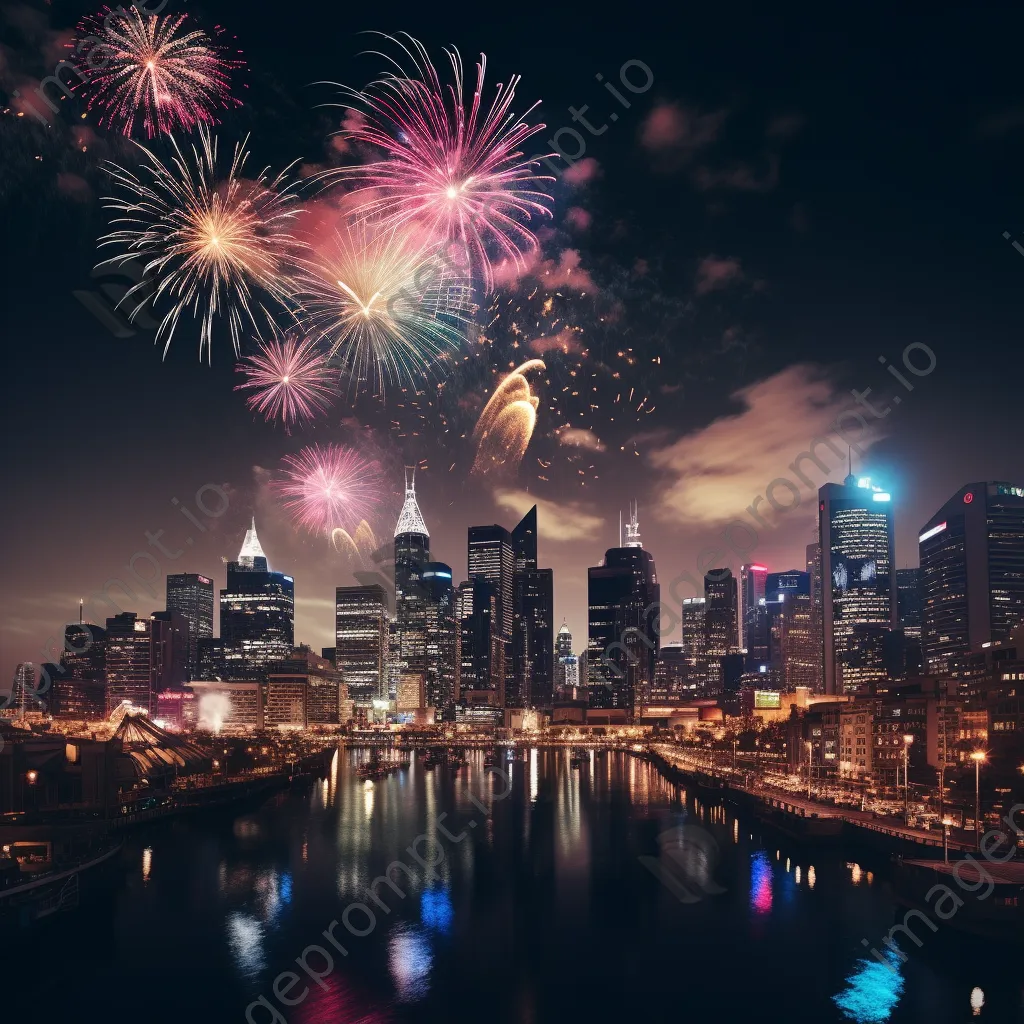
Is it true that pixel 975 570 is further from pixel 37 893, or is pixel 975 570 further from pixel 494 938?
pixel 37 893

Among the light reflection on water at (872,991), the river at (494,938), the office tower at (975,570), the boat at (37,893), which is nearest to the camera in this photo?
the light reflection on water at (872,991)

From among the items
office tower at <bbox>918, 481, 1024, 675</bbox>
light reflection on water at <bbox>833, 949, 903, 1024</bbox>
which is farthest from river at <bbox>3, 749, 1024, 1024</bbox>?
office tower at <bbox>918, 481, 1024, 675</bbox>

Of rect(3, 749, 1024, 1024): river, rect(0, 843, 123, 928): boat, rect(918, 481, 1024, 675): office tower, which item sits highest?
rect(918, 481, 1024, 675): office tower

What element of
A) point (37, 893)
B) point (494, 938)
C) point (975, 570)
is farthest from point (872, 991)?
point (975, 570)

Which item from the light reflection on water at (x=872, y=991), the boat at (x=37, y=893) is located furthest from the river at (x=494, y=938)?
the boat at (x=37, y=893)

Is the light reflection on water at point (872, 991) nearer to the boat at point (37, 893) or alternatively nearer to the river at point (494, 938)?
the river at point (494, 938)

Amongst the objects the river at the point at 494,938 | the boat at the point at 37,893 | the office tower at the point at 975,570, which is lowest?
the river at the point at 494,938

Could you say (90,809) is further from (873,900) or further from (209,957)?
(873,900)

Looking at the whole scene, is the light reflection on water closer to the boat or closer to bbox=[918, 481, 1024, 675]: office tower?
the boat

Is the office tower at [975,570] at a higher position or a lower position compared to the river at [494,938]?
higher
